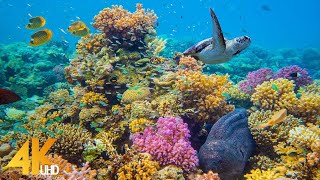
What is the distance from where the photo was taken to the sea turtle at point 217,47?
2908mm

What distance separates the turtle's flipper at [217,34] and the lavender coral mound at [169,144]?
211 cm

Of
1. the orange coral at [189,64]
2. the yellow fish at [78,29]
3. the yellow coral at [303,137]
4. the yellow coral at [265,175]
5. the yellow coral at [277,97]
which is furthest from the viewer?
the orange coral at [189,64]

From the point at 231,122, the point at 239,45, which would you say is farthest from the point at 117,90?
the point at 239,45

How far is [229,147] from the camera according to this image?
4359 millimetres

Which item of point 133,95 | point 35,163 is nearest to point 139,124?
point 133,95

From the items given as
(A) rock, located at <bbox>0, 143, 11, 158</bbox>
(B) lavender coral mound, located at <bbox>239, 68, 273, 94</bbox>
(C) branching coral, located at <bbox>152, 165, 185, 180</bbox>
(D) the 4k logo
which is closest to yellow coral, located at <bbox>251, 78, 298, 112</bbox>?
(B) lavender coral mound, located at <bbox>239, 68, 273, 94</bbox>

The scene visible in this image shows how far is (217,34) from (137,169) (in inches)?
96.5

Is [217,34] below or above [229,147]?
above

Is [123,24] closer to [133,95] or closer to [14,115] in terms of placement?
[133,95]

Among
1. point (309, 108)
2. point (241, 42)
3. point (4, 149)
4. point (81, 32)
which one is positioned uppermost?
point (81, 32)

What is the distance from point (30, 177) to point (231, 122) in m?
3.54

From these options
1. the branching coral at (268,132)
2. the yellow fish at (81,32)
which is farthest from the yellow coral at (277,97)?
the yellow fish at (81,32)

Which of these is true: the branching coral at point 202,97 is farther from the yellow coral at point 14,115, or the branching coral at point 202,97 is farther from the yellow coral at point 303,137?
the yellow coral at point 14,115

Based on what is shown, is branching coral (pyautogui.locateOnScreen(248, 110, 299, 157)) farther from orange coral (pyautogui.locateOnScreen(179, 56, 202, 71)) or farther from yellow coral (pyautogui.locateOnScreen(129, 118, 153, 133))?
orange coral (pyautogui.locateOnScreen(179, 56, 202, 71))
